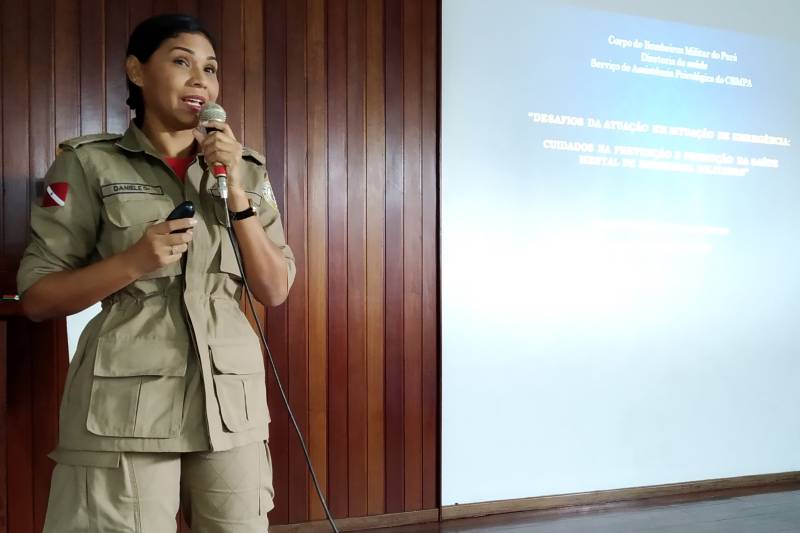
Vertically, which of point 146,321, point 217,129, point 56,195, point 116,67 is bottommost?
point 146,321

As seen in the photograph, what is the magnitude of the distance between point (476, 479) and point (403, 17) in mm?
1791

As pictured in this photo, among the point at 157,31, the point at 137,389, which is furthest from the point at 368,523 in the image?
the point at 157,31

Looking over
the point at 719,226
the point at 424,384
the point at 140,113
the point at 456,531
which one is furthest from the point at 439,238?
the point at 140,113

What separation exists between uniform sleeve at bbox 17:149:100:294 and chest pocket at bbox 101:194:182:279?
39mm

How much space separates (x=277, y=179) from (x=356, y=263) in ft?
1.37

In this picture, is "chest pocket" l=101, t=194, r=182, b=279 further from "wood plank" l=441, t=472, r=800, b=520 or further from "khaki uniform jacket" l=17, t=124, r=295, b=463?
"wood plank" l=441, t=472, r=800, b=520

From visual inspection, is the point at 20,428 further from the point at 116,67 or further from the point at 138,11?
the point at 138,11

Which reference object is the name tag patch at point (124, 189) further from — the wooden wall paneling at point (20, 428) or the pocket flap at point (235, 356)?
the wooden wall paneling at point (20, 428)

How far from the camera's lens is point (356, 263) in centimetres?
268

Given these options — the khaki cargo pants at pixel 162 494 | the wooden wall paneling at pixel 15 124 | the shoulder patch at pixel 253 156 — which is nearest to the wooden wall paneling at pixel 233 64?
the wooden wall paneling at pixel 15 124

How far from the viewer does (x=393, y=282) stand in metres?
2.73

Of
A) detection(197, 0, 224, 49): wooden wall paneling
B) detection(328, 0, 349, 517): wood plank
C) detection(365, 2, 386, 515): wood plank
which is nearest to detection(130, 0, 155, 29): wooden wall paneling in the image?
detection(197, 0, 224, 49): wooden wall paneling

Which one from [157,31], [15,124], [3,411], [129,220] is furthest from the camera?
[15,124]

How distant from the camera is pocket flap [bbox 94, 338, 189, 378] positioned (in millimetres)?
1111
